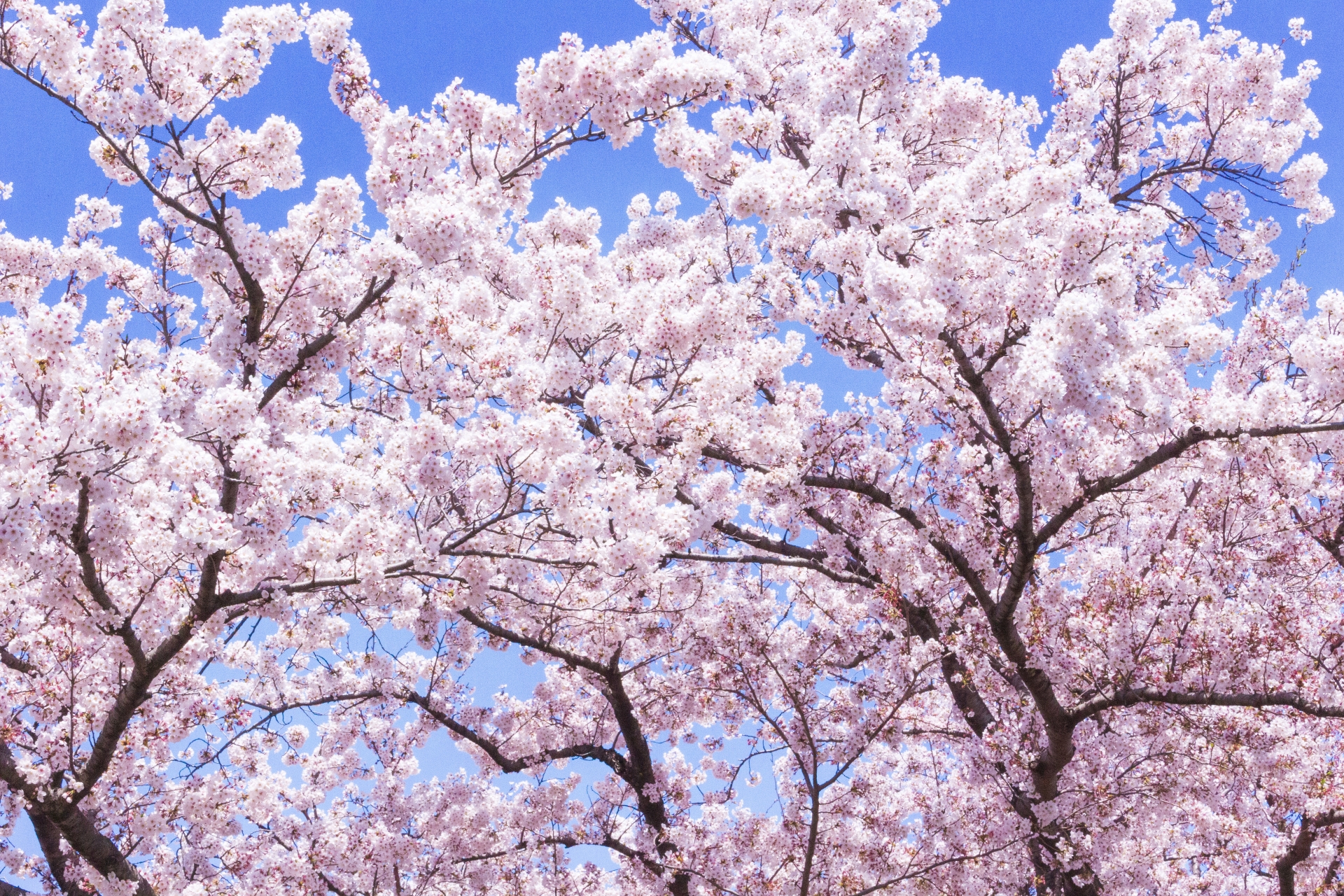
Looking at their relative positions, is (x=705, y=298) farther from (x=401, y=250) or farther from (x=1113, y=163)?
(x=1113, y=163)

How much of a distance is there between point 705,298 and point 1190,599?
6.57 m

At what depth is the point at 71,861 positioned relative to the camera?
10.2 m

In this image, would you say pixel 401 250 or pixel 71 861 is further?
pixel 71 861

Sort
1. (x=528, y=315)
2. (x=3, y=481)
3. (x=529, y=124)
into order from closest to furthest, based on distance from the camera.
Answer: (x=3, y=481), (x=529, y=124), (x=528, y=315)

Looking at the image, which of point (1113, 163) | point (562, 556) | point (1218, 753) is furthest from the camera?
point (1113, 163)

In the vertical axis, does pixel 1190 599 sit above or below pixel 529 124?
below

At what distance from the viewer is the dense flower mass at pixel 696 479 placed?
8.02 m

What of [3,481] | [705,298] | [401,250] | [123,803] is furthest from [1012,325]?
[123,803]

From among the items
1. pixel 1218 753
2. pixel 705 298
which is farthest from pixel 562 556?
pixel 1218 753

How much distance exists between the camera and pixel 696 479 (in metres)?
10.8

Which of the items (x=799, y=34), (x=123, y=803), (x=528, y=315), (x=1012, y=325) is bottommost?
(x=123, y=803)

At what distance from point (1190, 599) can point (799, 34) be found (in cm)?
829

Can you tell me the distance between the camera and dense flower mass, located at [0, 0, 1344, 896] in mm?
A: 8023

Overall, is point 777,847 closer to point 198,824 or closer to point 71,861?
point 198,824
